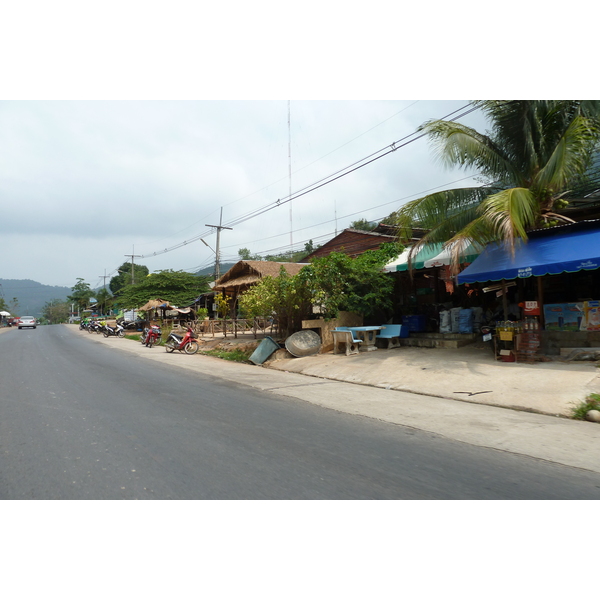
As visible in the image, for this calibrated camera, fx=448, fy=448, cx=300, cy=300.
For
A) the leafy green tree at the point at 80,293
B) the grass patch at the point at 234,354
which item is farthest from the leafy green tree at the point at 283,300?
the leafy green tree at the point at 80,293

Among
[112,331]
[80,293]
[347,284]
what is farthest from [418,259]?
[80,293]

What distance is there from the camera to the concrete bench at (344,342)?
42.6 feet

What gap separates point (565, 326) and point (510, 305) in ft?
8.79

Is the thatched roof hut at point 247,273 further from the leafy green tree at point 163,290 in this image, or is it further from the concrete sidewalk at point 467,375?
the leafy green tree at point 163,290

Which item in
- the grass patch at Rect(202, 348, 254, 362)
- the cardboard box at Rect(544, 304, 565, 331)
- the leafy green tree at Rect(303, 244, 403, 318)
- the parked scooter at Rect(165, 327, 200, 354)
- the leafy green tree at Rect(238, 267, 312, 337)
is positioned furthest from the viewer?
the parked scooter at Rect(165, 327, 200, 354)

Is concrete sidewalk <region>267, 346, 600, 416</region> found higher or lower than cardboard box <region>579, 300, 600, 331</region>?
lower

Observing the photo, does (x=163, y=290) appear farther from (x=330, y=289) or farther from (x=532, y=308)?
(x=532, y=308)

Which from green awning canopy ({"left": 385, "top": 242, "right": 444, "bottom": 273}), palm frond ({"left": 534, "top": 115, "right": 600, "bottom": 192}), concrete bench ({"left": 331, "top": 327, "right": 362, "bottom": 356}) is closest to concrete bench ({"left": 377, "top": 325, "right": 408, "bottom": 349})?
concrete bench ({"left": 331, "top": 327, "right": 362, "bottom": 356})

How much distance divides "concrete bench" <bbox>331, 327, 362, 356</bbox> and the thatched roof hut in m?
6.46

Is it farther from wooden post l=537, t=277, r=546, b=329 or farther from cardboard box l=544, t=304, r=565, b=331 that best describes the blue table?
Result: cardboard box l=544, t=304, r=565, b=331

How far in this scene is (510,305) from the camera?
13.1 metres

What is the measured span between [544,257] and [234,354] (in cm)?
1043

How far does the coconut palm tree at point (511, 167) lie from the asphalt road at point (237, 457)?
216 inches

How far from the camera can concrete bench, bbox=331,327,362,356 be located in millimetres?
12995
